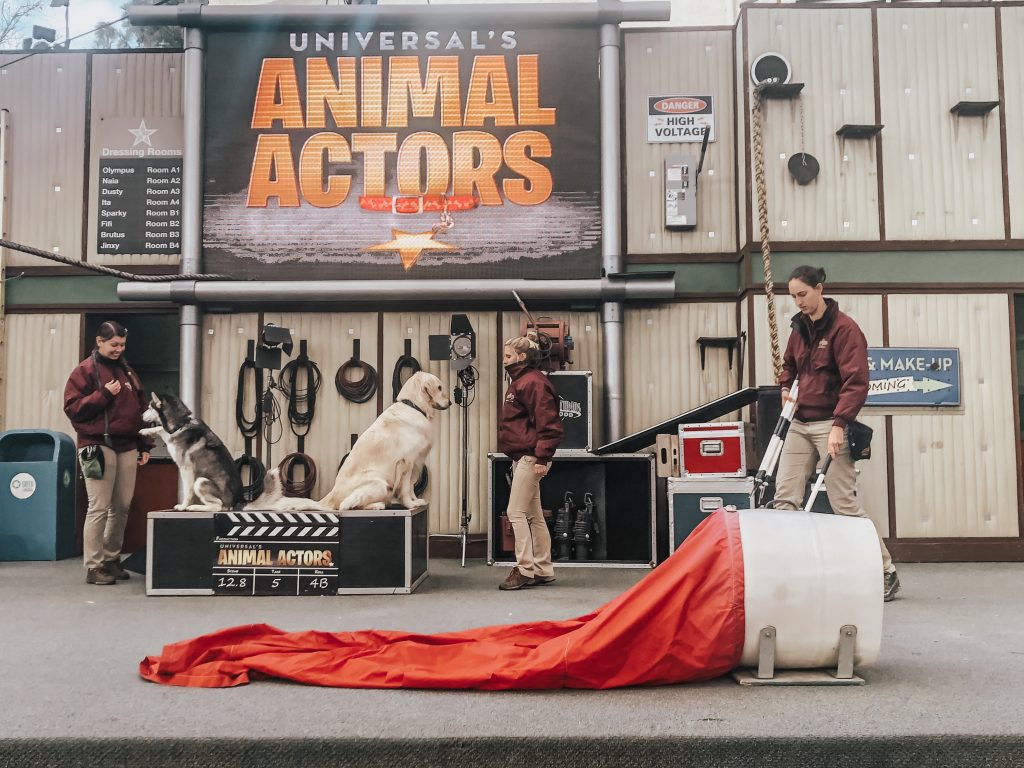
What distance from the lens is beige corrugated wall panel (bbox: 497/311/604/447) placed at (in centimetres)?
795

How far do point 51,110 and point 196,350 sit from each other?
2.93 meters

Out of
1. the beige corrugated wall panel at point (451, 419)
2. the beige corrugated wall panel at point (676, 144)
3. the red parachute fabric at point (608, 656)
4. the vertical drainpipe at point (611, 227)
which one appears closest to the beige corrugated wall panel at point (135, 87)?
the beige corrugated wall panel at point (451, 419)

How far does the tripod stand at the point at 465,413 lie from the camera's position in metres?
7.72

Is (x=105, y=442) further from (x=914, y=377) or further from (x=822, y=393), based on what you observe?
(x=914, y=377)

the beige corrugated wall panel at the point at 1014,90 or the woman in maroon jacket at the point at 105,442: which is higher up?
the beige corrugated wall panel at the point at 1014,90

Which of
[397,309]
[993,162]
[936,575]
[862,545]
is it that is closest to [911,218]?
[993,162]

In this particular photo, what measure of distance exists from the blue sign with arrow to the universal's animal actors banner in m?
2.64

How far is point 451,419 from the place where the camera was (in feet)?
26.1

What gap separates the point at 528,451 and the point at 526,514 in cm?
45

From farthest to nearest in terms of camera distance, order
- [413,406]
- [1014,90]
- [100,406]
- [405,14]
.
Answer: [405,14]
[1014,90]
[413,406]
[100,406]

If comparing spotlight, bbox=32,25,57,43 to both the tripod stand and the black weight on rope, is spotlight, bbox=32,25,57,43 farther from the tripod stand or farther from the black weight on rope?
the black weight on rope

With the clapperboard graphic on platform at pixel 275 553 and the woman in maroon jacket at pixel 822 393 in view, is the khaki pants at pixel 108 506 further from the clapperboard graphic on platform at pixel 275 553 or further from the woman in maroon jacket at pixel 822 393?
the woman in maroon jacket at pixel 822 393

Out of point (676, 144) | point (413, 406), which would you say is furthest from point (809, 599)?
point (676, 144)

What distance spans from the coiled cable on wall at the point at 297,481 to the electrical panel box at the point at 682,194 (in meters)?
4.01
